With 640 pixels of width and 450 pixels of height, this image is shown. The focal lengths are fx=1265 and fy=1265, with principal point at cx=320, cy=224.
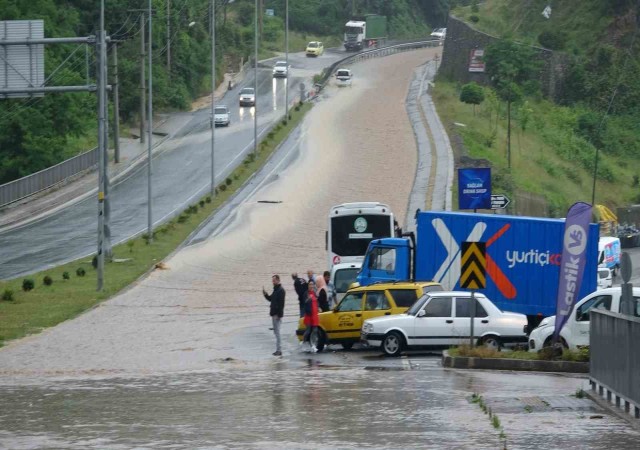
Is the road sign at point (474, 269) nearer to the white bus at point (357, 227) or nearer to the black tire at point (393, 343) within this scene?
the black tire at point (393, 343)

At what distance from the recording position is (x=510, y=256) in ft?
107

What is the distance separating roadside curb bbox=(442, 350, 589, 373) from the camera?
77.0 ft

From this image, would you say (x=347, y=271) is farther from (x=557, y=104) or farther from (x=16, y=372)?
(x=557, y=104)

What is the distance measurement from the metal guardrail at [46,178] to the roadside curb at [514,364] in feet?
163

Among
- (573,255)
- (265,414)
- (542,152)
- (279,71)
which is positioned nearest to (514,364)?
(573,255)

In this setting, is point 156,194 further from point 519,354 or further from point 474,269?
point 519,354

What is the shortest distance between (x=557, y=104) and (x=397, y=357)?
78.2m

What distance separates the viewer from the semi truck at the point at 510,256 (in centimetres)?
3200

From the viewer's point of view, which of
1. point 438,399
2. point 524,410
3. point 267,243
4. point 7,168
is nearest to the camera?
point 524,410

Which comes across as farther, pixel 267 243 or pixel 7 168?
pixel 7 168

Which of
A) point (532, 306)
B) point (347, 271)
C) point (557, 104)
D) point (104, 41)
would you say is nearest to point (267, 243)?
point (104, 41)

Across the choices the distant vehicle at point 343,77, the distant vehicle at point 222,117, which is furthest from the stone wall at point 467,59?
the distant vehicle at point 222,117

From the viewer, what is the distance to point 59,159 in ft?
264

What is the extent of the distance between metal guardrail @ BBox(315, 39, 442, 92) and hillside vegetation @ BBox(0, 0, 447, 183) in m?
9.90
